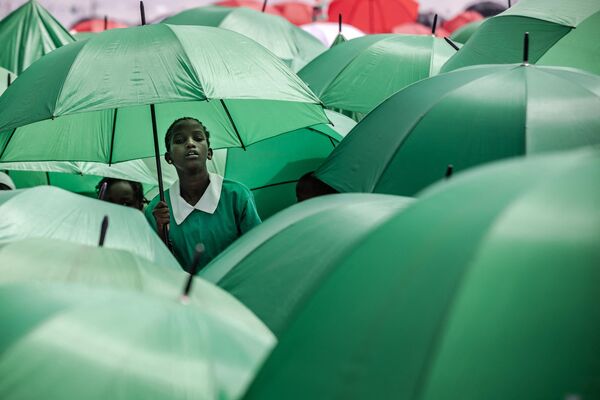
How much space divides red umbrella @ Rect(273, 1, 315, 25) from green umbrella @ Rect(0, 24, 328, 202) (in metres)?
10.4

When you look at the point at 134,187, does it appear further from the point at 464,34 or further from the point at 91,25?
the point at 91,25

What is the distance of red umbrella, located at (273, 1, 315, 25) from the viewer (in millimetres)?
16250

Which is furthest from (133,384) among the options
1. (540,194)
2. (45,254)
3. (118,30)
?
(118,30)

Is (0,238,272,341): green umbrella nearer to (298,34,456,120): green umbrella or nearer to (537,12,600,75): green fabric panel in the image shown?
(537,12,600,75): green fabric panel

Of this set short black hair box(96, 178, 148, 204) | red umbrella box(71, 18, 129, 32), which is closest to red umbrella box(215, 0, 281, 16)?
Answer: red umbrella box(71, 18, 129, 32)

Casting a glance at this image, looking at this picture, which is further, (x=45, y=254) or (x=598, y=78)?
(x=598, y=78)

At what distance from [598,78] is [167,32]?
1.78 meters

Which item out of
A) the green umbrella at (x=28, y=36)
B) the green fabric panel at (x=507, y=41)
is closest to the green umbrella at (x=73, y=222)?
the green fabric panel at (x=507, y=41)

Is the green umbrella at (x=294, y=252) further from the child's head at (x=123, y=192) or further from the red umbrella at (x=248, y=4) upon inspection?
the red umbrella at (x=248, y=4)

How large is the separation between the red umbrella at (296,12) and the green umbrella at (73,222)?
12.4m

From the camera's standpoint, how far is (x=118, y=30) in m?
5.31

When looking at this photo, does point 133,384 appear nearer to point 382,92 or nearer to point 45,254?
point 45,254

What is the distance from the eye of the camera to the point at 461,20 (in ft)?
52.1

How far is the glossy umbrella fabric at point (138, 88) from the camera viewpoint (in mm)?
4855
